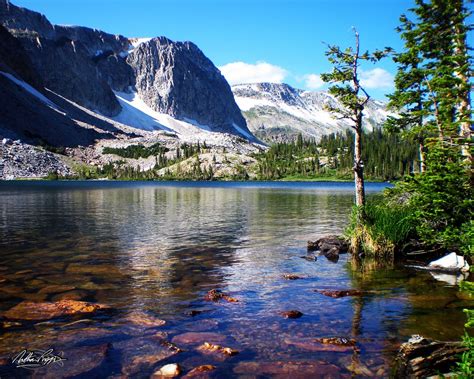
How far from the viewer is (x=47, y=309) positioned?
16.2 meters

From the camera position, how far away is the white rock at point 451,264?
22.5 metres

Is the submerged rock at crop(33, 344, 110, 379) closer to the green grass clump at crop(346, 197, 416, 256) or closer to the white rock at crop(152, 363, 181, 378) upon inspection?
the white rock at crop(152, 363, 181, 378)

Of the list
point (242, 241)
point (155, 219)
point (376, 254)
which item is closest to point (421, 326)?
point (376, 254)

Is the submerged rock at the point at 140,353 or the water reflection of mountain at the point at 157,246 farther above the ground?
the submerged rock at the point at 140,353

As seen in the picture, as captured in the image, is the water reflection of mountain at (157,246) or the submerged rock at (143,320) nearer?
the submerged rock at (143,320)

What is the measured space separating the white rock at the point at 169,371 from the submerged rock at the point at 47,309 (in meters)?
6.04

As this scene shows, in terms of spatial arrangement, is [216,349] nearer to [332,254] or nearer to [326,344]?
[326,344]

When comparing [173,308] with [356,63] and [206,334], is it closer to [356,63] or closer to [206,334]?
[206,334]

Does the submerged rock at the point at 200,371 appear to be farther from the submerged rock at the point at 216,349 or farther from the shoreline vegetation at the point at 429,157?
the shoreline vegetation at the point at 429,157

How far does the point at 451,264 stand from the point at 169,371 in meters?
18.2

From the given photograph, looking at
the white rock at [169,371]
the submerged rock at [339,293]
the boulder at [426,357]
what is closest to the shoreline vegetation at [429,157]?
the submerged rock at [339,293]

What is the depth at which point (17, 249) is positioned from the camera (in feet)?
99.4

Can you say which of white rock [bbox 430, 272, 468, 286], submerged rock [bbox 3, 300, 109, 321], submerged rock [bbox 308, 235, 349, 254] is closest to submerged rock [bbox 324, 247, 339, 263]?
submerged rock [bbox 308, 235, 349, 254]

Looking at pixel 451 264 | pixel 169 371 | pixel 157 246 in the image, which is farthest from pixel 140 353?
pixel 157 246
